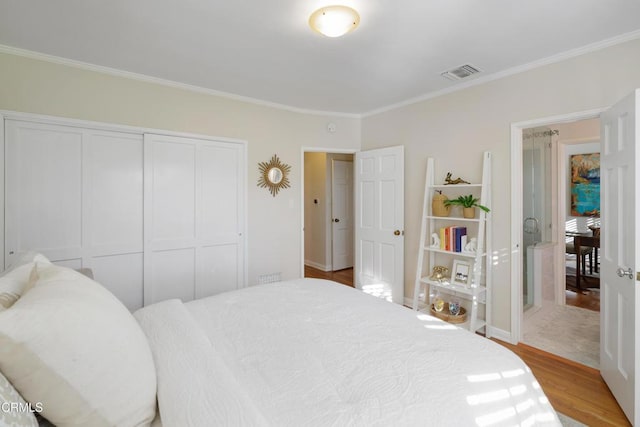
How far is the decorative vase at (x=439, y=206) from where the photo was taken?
3.29 m

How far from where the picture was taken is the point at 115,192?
9.46ft

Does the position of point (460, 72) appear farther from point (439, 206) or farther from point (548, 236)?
point (548, 236)

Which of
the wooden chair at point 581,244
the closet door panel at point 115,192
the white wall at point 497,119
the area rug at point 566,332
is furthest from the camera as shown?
the wooden chair at point 581,244

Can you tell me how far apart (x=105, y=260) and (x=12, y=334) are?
2.51 metres

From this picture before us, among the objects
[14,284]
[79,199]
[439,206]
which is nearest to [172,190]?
[79,199]

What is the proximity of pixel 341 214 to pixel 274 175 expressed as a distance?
227cm

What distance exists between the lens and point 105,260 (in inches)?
112

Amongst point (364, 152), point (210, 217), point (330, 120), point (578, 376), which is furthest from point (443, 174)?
point (210, 217)

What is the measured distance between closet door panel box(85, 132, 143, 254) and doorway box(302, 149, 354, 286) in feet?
10.1

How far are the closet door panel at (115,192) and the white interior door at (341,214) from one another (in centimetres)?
339

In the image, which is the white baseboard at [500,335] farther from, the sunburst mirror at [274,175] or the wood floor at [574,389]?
the sunburst mirror at [274,175]

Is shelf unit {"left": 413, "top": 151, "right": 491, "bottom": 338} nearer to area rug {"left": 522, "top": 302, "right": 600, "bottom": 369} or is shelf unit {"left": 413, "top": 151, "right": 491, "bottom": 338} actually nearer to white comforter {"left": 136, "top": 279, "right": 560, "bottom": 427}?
area rug {"left": 522, "top": 302, "right": 600, "bottom": 369}

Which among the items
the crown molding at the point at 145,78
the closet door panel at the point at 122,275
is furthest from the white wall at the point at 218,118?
the closet door panel at the point at 122,275

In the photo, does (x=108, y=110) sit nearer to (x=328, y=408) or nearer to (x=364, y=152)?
(x=364, y=152)
